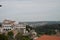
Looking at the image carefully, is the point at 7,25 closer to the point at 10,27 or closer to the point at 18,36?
the point at 10,27

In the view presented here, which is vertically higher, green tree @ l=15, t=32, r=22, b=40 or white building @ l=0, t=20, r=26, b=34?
white building @ l=0, t=20, r=26, b=34

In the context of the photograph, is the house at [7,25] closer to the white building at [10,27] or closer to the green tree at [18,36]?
the white building at [10,27]

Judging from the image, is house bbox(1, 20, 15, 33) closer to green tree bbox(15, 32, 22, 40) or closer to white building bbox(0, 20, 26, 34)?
white building bbox(0, 20, 26, 34)

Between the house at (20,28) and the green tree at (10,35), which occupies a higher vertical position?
the house at (20,28)

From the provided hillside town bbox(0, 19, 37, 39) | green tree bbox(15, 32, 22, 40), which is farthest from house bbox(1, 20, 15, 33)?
green tree bbox(15, 32, 22, 40)

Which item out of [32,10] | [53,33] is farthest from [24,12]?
[53,33]

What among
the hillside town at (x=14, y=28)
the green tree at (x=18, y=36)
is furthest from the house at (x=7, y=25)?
the green tree at (x=18, y=36)

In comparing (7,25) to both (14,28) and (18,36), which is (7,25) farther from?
(18,36)

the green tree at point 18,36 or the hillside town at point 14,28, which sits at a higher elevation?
the hillside town at point 14,28

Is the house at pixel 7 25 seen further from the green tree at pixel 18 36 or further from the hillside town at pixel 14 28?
the green tree at pixel 18 36

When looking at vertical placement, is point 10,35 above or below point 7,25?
below

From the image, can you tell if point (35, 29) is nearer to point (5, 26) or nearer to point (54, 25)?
point (54, 25)

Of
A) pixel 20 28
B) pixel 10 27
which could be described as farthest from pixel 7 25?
pixel 20 28

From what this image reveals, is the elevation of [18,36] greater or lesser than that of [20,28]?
lesser
